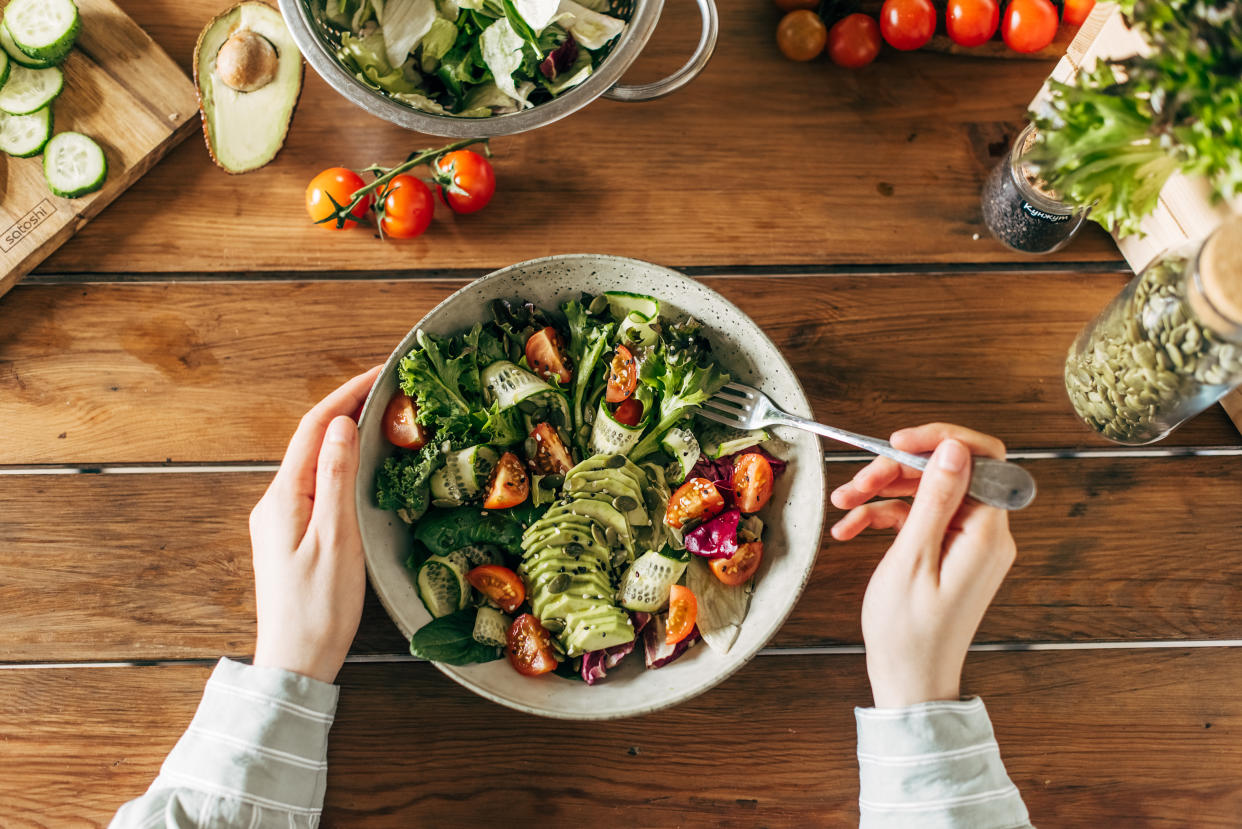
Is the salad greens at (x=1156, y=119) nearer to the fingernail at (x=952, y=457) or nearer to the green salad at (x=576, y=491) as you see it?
the fingernail at (x=952, y=457)

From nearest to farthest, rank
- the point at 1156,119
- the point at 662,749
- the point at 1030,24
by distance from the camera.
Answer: the point at 1156,119, the point at 662,749, the point at 1030,24

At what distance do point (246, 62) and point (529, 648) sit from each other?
43.1 inches

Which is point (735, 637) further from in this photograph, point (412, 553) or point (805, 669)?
point (412, 553)

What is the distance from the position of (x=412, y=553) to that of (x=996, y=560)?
85 centimetres

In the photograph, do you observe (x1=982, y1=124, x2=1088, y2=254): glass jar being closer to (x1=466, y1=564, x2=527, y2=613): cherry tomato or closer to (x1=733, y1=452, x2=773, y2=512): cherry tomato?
(x1=733, y1=452, x2=773, y2=512): cherry tomato

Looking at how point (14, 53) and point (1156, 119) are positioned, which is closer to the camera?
point (1156, 119)

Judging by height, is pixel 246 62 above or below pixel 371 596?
above

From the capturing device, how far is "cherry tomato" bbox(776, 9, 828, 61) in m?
1.52

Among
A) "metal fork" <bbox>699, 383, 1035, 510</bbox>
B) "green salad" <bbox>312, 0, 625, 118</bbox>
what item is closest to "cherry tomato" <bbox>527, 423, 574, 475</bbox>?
"metal fork" <bbox>699, 383, 1035, 510</bbox>

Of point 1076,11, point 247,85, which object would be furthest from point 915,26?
point 247,85

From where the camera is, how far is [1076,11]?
1529mm

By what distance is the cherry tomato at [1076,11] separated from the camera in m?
1.51

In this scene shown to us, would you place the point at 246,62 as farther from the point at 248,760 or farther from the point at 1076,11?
the point at 1076,11

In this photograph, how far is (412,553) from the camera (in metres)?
1.29
